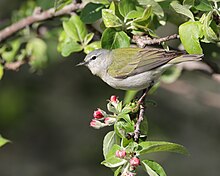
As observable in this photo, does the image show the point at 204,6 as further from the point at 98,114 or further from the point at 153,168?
the point at 153,168

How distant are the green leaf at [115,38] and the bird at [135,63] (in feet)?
0.44

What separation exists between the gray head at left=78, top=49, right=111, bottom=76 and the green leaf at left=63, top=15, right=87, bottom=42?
0.38ft

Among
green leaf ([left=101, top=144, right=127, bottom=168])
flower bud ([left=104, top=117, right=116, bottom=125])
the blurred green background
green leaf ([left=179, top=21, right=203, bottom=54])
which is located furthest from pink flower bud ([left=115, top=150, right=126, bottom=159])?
the blurred green background

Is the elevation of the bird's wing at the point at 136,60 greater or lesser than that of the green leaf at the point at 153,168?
lesser

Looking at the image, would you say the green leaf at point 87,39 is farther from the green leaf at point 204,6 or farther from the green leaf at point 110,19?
the green leaf at point 204,6

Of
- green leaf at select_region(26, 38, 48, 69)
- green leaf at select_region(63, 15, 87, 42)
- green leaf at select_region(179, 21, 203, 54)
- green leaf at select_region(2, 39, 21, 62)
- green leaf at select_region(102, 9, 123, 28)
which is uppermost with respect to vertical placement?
green leaf at select_region(102, 9, 123, 28)

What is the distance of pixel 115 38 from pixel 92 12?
335 mm

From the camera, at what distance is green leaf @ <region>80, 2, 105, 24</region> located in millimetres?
3107

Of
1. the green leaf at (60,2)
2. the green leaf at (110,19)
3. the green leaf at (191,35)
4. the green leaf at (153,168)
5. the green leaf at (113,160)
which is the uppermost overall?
the green leaf at (110,19)

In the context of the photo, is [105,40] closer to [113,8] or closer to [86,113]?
[113,8]

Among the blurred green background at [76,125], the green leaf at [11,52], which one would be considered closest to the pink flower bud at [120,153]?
the green leaf at [11,52]

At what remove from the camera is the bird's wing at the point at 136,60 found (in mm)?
3043

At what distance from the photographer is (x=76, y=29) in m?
3.28

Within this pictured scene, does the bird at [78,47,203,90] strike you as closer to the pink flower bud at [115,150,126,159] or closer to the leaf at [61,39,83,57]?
the leaf at [61,39,83,57]
